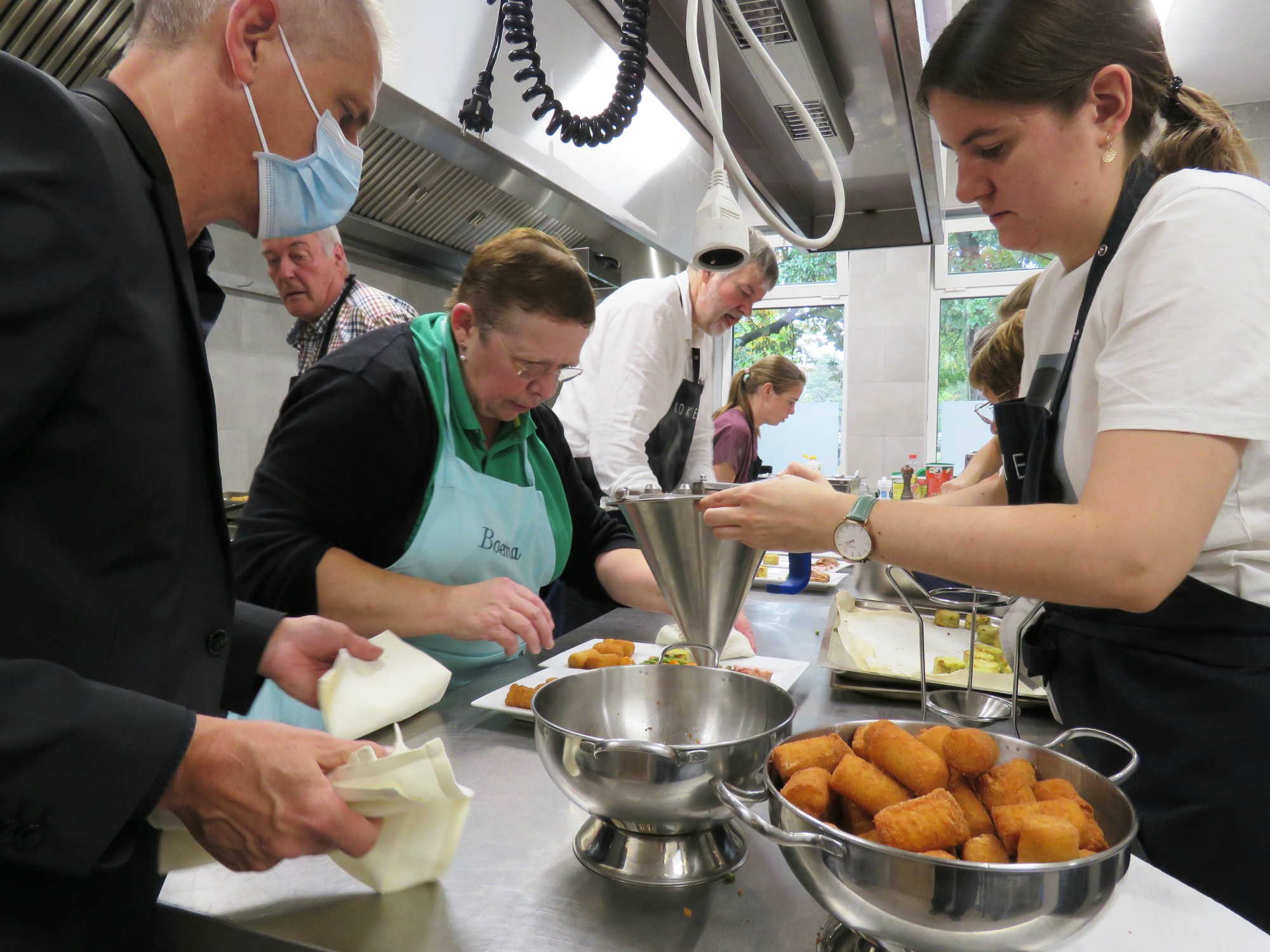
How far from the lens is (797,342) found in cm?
643

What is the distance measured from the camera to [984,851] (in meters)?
0.57

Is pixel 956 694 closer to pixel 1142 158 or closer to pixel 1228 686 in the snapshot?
pixel 1228 686

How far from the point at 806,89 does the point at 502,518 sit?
3.70 feet

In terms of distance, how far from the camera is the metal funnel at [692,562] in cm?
122

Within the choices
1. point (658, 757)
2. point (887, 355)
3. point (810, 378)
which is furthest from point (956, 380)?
Answer: point (658, 757)

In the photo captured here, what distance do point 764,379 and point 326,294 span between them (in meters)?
3.46

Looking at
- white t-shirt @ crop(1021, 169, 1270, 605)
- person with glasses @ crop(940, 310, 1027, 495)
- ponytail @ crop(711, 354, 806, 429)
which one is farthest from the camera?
ponytail @ crop(711, 354, 806, 429)

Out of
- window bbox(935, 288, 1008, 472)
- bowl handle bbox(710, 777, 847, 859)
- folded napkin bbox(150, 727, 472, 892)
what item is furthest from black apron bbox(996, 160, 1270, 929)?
window bbox(935, 288, 1008, 472)

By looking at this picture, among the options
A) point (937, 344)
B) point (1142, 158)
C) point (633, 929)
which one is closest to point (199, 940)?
point (633, 929)

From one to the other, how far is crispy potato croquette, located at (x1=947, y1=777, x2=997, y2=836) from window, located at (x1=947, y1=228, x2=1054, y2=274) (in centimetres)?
600

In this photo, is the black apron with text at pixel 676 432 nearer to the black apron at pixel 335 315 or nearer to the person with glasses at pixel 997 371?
the person with glasses at pixel 997 371

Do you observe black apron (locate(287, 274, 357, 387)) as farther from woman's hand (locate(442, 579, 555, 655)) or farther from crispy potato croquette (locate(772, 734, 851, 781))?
crispy potato croquette (locate(772, 734, 851, 781))

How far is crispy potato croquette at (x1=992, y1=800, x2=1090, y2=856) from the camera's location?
0.58m

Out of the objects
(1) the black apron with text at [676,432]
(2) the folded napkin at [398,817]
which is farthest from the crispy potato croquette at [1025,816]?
(1) the black apron with text at [676,432]
